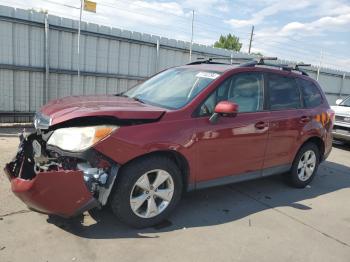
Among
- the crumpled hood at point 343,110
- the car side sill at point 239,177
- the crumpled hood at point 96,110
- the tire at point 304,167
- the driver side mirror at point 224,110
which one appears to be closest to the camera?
the crumpled hood at point 96,110

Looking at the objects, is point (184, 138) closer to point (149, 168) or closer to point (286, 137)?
point (149, 168)

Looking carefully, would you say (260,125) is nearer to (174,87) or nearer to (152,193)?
(174,87)

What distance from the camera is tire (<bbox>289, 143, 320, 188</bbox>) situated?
5.58 metres

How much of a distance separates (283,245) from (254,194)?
1.54m

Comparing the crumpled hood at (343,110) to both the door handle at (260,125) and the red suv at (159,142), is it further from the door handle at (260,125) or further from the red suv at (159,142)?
the door handle at (260,125)

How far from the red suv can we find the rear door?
2 cm

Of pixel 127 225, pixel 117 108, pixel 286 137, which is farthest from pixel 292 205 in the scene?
pixel 117 108

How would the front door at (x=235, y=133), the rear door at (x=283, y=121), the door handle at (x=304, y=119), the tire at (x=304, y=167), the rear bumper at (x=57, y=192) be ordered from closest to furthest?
the rear bumper at (x=57, y=192) < the front door at (x=235, y=133) < the rear door at (x=283, y=121) < the door handle at (x=304, y=119) < the tire at (x=304, y=167)

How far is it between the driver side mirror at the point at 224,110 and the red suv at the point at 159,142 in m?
0.01

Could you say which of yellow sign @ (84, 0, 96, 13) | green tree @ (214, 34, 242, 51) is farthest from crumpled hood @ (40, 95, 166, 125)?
green tree @ (214, 34, 242, 51)

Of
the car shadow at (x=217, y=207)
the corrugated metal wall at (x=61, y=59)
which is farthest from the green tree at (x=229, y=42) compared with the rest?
the car shadow at (x=217, y=207)

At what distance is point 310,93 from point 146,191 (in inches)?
135

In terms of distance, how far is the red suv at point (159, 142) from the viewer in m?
3.35

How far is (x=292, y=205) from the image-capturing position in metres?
4.96
